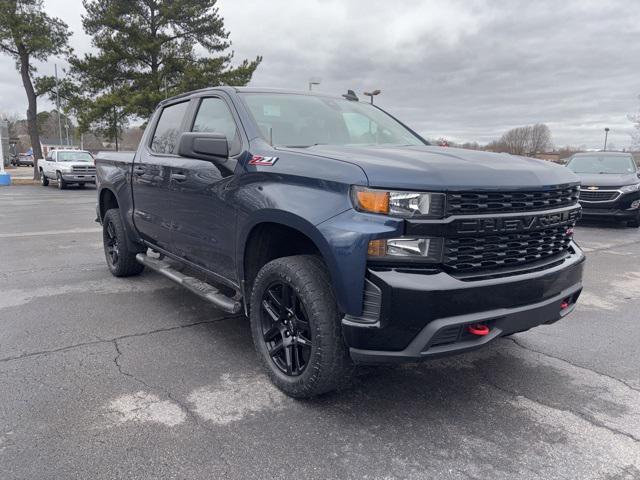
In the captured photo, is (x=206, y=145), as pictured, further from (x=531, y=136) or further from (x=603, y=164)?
(x=531, y=136)

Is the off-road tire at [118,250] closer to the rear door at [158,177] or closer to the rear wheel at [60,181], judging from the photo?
the rear door at [158,177]

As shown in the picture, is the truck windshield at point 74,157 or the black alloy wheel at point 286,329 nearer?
the black alloy wheel at point 286,329

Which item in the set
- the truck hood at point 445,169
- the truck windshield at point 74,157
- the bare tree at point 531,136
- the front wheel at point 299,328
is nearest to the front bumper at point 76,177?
the truck windshield at point 74,157

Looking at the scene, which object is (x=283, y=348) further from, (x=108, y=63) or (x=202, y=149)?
(x=108, y=63)

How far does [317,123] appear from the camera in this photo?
3.77 m

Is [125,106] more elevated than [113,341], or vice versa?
[125,106]

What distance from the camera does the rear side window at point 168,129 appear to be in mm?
4443

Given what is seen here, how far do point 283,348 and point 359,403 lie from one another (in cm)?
57

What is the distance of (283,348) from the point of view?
10.00 feet

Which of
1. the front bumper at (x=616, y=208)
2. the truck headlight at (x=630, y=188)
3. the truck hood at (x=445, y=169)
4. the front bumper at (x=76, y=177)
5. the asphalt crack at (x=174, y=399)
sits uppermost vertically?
the truck hood at (x=445, y=169)

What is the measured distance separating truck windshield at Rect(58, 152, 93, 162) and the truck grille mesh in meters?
23.7

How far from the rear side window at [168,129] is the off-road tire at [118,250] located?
1.20 meters

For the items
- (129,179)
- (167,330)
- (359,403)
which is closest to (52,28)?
(129,179)

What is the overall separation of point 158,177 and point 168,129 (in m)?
0.57
